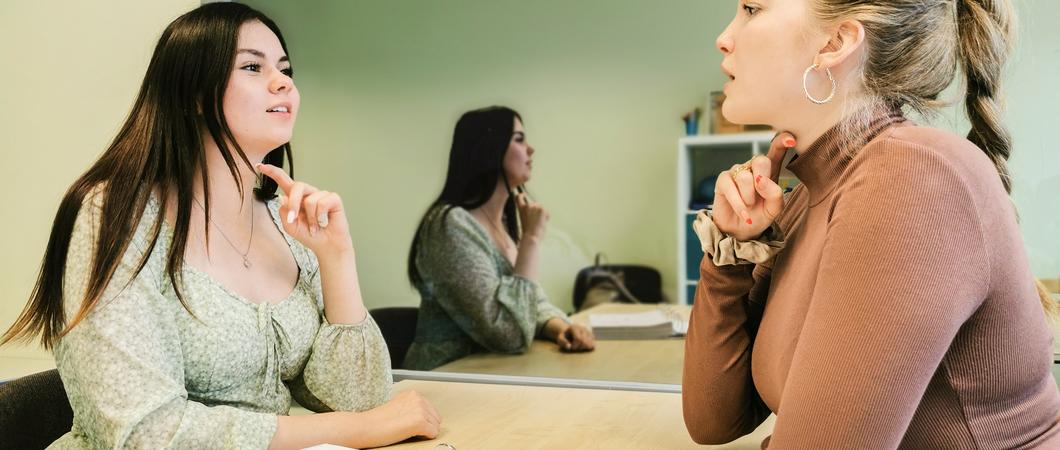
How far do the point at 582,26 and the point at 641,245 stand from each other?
61cm

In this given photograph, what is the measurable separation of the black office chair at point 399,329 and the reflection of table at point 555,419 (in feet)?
1.77

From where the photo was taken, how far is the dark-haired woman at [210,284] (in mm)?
1259

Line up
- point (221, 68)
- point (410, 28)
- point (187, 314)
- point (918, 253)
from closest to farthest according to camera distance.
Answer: point (918, 253), point (187, 314), point (221, 68), point (410, 28)

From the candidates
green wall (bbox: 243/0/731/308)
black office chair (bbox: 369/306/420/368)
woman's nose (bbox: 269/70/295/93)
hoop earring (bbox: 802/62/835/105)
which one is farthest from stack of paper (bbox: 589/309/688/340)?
hoop earring (bbox: 802/62/835/105)

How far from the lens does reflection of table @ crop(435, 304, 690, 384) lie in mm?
2256

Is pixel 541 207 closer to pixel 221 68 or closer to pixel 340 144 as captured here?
pixel 340 144

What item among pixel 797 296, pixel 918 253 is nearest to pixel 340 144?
pixel 797 296

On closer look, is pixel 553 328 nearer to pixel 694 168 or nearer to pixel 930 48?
pixel 694 168

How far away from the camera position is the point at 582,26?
231 centimetres

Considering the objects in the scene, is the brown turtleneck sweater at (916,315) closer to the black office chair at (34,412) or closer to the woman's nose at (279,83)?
the woman's nose at (279,83)

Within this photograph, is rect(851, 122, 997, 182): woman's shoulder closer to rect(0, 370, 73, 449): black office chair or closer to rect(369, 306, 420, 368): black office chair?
rect(0, 370, 73, 449): black office chair

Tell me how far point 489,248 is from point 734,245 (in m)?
1.26

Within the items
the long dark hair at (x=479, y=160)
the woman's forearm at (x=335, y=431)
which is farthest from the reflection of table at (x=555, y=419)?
the long dark hair at (x=479, y=160)

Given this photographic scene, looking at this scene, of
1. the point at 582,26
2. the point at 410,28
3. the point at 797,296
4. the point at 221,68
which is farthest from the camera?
the point at 410,28
